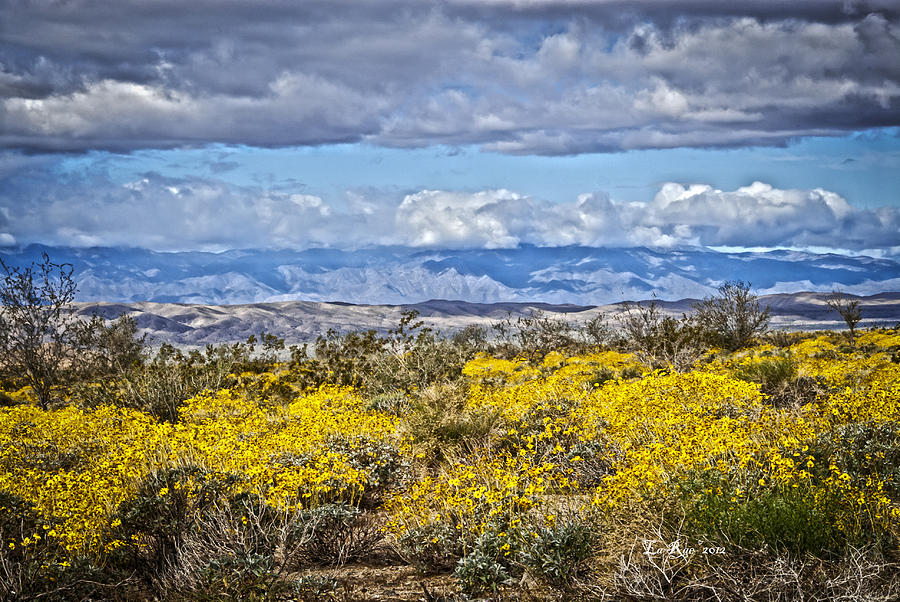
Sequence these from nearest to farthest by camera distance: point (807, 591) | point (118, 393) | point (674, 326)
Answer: point (807, 591)
point (118, 393)
point (674, 326)

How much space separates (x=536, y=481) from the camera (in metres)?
8.63

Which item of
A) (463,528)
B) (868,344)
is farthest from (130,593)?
(868,344)

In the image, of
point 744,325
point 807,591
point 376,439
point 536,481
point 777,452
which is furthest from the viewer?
point 744,325

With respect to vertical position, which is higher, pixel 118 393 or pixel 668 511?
pixel 668 511

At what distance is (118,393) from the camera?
1806 cm

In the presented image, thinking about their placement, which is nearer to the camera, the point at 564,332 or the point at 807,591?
the point at 807,591

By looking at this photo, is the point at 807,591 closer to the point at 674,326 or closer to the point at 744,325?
the point at 674,326

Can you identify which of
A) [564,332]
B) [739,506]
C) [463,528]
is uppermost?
[739,506]

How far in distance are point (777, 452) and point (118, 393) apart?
51.3 ft

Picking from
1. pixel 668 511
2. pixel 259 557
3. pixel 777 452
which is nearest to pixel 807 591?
pixel 668 511

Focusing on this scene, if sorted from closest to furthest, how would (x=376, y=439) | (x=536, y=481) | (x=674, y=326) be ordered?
(x=536, y=481) < (x=376, y=439) < (x=674, y=326)

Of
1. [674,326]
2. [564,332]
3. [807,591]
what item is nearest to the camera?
[807,591]

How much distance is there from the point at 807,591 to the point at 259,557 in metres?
4.73

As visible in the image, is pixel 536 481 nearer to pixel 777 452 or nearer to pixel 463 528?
pixel 463 528
